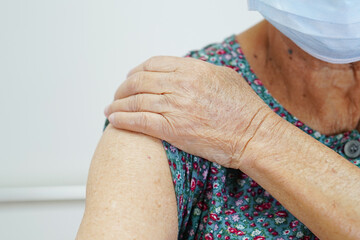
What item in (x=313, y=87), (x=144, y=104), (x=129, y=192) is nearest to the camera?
(x=129, y=192)

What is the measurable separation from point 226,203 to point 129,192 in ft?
0.89

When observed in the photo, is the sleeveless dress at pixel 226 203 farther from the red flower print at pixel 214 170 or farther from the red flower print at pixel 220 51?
the red flower print at pixel 220 51

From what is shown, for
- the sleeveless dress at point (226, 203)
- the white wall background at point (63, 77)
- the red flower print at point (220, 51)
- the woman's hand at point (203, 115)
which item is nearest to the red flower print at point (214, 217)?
the sleeveless dress at point (226, 203)

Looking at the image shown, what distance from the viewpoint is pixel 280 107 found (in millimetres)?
1142

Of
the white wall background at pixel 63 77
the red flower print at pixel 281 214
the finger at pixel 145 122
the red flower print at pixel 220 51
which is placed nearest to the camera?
the finger at pixel 145 122

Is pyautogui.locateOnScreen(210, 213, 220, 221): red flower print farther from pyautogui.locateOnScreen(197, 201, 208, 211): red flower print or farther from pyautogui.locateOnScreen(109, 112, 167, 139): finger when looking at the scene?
pyautogui.locateOnScreen(109, 112, 167, 139): finger

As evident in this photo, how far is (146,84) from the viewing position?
1.01m

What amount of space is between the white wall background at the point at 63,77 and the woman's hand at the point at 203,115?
824mm

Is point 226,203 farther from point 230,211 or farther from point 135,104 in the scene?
point 135,104

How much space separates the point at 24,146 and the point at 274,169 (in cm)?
114

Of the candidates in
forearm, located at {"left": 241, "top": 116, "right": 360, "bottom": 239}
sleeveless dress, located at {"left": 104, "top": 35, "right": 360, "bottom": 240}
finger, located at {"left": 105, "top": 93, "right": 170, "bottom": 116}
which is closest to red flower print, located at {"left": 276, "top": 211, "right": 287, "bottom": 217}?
sleeveless dress, located at {"left": 104, "top": 35, "right": 360, "bottom": 240}

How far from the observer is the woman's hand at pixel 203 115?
0.95 m

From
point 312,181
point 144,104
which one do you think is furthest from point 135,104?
point 312,181

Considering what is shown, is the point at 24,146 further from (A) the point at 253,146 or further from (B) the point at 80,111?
(A) the point at 253,146
